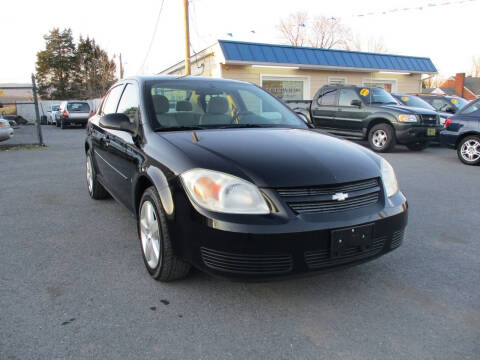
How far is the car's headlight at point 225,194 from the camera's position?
7.57 ft

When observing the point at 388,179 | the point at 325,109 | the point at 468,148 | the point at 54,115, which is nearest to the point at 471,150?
the point at 468,148

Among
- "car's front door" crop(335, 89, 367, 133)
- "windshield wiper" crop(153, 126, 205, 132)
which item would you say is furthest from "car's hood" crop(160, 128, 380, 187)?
"car's front door" crop(335, 89, 367, 133)

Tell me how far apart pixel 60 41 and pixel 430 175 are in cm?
5546

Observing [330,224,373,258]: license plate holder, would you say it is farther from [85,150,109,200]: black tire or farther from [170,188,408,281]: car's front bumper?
[85,150,109,200]: black tire

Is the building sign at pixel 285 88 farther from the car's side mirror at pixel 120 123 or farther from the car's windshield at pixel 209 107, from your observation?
the car's side mirror at pixel 120 123

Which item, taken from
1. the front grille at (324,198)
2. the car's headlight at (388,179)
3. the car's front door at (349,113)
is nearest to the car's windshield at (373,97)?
the car's front door at (349,113)

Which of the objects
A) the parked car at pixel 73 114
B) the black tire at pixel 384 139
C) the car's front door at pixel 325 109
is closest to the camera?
the black tire at pixel 384 139

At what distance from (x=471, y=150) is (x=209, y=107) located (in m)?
7.04

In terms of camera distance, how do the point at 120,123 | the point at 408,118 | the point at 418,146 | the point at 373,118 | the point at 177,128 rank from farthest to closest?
the point at 418,146
the point at 373,118
the point at 408,118
the point at 120,123
the point at 177,128

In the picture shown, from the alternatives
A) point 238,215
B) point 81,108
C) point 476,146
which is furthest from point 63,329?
point 81,108

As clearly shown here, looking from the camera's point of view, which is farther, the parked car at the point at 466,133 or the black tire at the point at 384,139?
Answer: the black tire at the point at 384,139

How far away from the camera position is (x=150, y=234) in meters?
2.97

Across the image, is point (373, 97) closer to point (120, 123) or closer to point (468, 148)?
point (468, 148)

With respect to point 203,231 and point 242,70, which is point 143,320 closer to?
point 203,231
